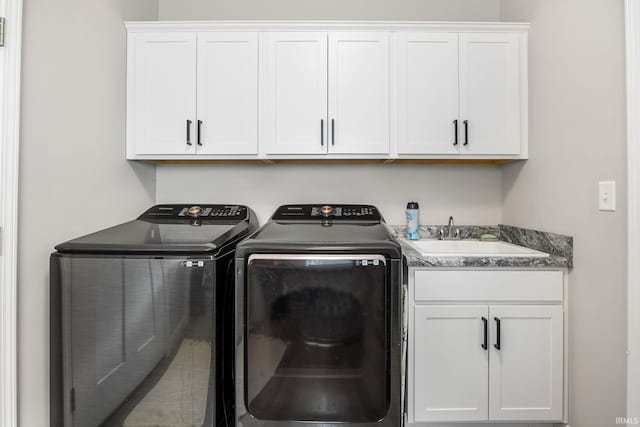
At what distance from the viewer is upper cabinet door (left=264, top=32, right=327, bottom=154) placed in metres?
1.87

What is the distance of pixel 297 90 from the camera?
6.16 feet

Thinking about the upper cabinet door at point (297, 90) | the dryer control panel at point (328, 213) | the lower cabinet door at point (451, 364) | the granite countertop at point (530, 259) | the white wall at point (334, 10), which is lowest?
the lower cabinet door at point (451, 364)

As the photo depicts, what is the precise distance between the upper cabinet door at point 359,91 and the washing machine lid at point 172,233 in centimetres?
76

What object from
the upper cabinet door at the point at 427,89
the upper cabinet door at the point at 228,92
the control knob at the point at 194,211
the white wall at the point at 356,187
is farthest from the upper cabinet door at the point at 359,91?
the control knob at the point at 194,211

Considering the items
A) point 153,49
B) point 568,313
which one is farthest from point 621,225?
point 153,49

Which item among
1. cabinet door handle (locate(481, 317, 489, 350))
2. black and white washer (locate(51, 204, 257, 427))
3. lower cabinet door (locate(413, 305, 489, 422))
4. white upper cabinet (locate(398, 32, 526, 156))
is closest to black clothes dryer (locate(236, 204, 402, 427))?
black and white washer (locate(51, 204, 257, 427))

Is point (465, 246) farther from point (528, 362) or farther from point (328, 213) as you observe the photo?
point (328, 213)

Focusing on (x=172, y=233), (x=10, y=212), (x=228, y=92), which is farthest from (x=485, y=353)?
(x=10, y=212)

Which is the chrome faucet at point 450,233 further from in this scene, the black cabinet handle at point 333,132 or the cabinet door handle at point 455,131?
the black cabinet handle at point 333,132

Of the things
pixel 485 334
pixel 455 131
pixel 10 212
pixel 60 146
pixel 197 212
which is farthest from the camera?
pixel 197 212

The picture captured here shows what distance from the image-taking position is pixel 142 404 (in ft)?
4.33

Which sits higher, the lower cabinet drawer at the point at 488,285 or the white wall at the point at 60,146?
the white wall at the point at 60,146

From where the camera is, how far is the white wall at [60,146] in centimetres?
129

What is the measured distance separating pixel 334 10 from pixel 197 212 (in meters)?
1.71
